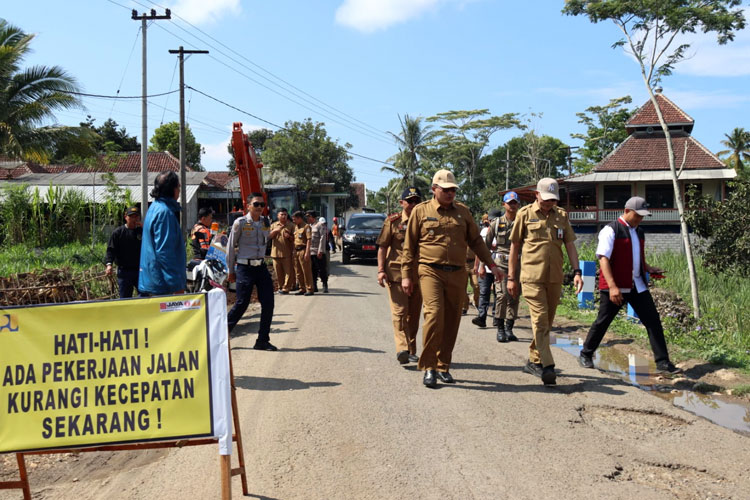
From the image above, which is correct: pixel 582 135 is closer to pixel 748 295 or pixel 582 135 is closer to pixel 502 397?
pixel 748 295

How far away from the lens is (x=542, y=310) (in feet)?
20.4

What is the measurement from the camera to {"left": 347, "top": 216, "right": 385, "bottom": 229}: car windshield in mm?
23500

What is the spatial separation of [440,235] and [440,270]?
339 mm

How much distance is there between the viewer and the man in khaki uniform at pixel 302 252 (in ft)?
46.1

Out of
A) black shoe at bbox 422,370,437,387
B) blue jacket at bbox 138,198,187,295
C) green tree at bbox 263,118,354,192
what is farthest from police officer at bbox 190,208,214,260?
green tree at bbox 263,118,354,192

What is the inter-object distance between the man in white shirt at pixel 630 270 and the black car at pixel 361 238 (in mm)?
15869

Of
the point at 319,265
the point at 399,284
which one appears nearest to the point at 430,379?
Result: the point at 399,284

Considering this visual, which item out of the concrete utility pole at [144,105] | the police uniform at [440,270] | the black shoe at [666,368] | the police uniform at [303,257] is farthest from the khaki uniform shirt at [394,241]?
the concrete utility pole at [144,105]

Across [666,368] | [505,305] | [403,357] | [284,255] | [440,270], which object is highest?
[440,270]

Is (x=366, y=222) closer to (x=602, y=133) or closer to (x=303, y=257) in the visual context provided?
(x=303, y=257)

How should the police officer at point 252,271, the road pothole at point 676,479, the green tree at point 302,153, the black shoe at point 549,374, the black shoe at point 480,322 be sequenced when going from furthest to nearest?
the green tree at point 302,153 → the black shoe at point 480,322 → the police officer at point 252,271 → the black shoe at point 549,374 → the road pothole at point 676,479

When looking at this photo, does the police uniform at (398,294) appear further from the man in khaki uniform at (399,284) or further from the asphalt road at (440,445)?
the asphalt road at (440,445)

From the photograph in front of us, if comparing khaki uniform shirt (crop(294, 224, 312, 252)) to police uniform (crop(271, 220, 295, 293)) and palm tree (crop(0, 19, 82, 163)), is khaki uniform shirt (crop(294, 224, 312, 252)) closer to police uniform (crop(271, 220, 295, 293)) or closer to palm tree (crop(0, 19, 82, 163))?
police uniform (crop(271, 220, 295, 293))

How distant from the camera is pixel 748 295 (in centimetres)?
1073
